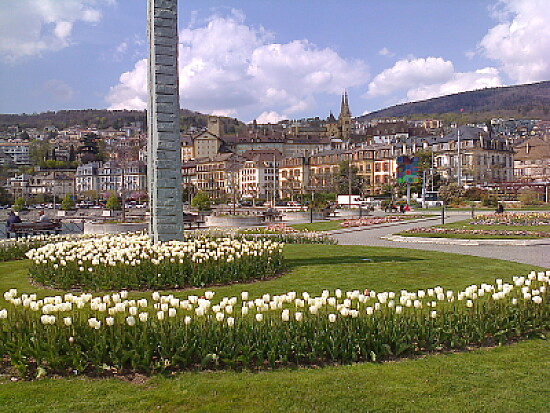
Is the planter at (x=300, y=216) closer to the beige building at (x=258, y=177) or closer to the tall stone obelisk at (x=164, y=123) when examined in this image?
the tall stone obelisk at (x=164, y=123)

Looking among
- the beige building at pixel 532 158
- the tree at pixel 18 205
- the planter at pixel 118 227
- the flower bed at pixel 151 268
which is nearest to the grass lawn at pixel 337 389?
the flower bed at pixel 151 268

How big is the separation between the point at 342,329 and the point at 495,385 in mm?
1800

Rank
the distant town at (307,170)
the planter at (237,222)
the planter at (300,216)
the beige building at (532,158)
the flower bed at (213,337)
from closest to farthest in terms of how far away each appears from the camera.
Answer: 1. the flower bed at (213,337)
2. the planter at (237,222)
3. the planter at (300,216)
4. the distant town at (307,170)
5. the beige building at (532,158)

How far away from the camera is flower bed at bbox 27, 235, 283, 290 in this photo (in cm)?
1126

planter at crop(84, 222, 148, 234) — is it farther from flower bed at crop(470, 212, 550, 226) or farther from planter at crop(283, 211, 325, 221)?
flower bed at crop(470, 212, 550, 226)

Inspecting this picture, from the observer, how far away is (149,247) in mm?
12789

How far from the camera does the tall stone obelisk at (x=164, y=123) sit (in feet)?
46.4

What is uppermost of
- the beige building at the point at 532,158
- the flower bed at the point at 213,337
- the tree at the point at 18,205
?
the beige building at the point at 532,158

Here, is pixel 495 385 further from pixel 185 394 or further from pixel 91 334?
pixel 91 334

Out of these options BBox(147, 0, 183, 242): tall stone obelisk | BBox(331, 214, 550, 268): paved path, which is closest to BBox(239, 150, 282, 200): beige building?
BBox(331, 214, 550, 268): paved path

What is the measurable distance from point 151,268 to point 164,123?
4.28m

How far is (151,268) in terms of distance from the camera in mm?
11445

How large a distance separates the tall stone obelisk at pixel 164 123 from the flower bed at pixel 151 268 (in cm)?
163

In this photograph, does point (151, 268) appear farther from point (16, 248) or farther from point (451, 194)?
point (451, 194)
